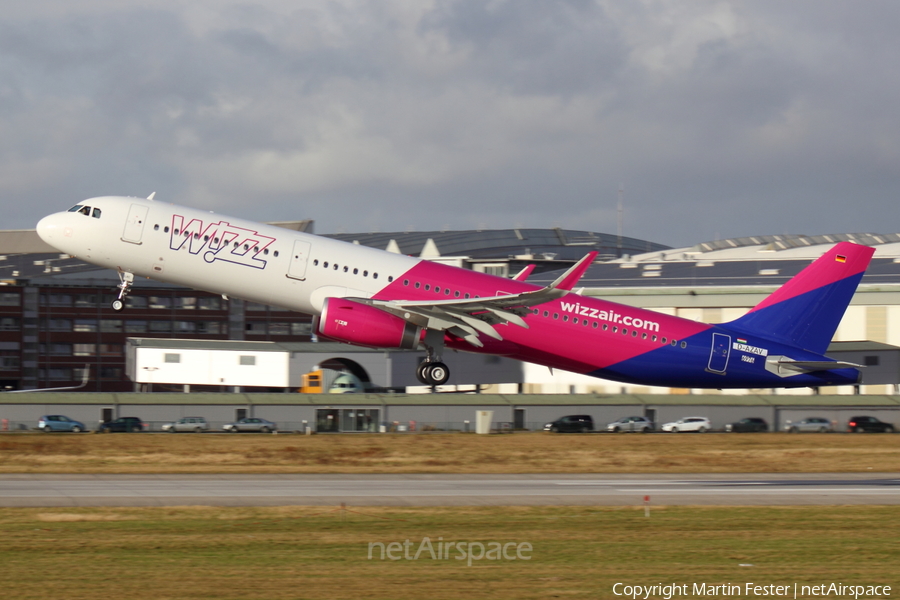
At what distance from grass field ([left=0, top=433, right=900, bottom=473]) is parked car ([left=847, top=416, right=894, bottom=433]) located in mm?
10161

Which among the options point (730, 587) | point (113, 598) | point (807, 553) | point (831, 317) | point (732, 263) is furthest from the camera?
point (732, 263)

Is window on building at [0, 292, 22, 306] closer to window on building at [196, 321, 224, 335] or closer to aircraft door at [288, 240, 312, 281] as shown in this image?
window on building at [196, 321, 224, 335]

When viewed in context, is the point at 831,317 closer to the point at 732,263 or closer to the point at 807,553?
the point at 807,553

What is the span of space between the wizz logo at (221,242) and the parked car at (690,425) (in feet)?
143

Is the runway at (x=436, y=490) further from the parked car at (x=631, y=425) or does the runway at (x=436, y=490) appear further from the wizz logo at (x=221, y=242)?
the parked car at (x=631, y=425)

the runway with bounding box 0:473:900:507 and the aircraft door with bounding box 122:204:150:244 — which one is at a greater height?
the aircraft door with bounding box 122:204:150:244

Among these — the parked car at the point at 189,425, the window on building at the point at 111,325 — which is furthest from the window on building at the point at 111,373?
the parked car at the point at 189,425

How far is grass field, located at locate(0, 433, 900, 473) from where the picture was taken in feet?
154

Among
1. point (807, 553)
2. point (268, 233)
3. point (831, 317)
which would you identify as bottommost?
point (807, 553)

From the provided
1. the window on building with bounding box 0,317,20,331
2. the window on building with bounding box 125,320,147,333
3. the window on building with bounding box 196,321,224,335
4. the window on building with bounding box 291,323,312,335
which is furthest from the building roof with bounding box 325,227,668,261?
the window on building with bounding box 0,317,20,331

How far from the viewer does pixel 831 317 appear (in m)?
38.3

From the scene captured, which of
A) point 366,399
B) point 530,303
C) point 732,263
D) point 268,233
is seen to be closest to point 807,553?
point 530,303

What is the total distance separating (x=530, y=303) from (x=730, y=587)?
1543cm

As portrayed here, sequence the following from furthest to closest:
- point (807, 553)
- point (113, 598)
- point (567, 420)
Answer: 1. point (567, 420)
2. point (807, 553)
3. point (113, 598)
